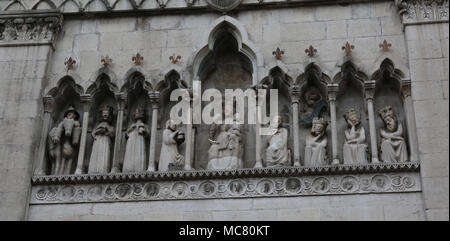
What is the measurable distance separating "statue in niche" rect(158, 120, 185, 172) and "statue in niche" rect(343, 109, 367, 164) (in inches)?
108

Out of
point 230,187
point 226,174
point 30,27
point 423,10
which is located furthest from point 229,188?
point 30,27

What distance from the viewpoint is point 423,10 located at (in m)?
14.1

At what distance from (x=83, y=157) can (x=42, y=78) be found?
1.72 m

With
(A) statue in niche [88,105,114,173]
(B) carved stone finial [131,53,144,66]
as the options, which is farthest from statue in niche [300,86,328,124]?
Answer: (A) statue in niche [88,105,114,173]

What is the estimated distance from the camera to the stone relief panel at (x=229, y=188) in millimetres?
12805

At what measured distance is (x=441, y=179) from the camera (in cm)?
1257

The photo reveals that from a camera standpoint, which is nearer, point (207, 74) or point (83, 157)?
point (83, 157)

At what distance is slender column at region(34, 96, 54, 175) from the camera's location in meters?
13.7

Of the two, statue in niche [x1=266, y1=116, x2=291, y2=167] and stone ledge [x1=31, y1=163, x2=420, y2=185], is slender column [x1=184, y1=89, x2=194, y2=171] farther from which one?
statue in niche [x1=266, y1=116, x2=291, y2=167]

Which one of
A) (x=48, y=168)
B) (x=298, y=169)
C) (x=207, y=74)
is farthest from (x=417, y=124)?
(x=48, y=168)

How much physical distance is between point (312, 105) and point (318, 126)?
0.61 m

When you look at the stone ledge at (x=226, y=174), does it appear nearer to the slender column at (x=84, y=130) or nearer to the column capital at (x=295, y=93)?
the slender column at (x=84, y=130)

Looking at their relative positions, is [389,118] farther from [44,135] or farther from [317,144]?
[44,135]
